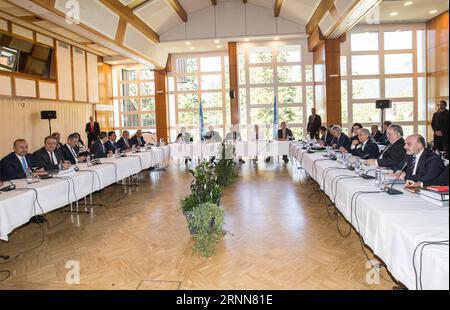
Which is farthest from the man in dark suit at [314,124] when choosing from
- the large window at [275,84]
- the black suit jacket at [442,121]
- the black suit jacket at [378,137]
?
the black suit jacket at [442,121]

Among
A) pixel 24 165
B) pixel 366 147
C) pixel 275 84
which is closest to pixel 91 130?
pixel 275 84

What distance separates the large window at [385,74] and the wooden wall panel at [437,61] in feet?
0.79

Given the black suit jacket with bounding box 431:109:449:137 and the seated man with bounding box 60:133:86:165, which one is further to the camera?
the seated man with bounding box 60:133:86:165

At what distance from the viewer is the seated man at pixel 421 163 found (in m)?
3.07

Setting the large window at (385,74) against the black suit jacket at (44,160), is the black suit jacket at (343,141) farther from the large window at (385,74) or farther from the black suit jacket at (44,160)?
the large window at (385,74)

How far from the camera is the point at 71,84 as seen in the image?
11719 mm

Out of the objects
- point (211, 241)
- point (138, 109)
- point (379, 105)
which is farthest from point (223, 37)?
Result: point (211, 241)

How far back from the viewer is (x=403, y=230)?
2.01 metres

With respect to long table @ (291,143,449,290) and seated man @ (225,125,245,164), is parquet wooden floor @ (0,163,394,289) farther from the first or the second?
seated man @ (225,125,245,164)

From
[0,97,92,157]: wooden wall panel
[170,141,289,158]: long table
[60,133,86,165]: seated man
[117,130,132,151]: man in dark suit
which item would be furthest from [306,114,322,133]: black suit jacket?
[0,97,92,157]: wooden wall panel

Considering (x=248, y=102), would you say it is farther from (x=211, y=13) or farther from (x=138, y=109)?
(x=138, y=109)

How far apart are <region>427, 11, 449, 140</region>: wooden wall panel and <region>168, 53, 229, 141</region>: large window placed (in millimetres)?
7691

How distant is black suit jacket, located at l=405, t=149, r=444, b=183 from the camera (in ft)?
10.0

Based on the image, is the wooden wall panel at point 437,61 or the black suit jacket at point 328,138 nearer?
the black suit jacket at point 328,138
